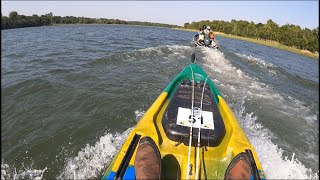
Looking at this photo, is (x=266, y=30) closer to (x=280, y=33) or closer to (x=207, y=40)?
(x=280, y=33)

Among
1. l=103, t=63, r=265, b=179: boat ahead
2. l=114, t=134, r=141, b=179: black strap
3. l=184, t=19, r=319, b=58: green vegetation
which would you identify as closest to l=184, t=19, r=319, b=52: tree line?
l=184, t=19, r=319, b=58: green vegetation

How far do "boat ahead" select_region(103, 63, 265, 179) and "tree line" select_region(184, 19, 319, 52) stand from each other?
4059 centimetres

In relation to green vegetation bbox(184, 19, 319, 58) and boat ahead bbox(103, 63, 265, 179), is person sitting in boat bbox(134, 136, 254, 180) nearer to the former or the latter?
boat ahead bbox(103, 63, 265, 179)

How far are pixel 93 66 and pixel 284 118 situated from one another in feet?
33.2

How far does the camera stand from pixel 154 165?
4121 mm

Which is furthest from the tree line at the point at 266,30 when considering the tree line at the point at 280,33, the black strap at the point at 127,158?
the black strap at the point at 127,158

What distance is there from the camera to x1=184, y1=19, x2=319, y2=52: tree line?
43806 millimetres

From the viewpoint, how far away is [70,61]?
15.5 metres

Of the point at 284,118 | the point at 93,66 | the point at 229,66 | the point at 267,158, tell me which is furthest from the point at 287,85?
the point at 93,66

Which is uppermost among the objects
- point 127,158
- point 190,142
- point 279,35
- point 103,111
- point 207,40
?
point 279,35

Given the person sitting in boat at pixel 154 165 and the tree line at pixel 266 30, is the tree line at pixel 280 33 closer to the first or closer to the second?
the tree line at pixel 266 30

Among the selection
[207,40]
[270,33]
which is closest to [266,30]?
[270,33]

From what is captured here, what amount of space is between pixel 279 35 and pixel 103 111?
52783 mm

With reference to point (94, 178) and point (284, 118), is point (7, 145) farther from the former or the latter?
point (284, 118)
